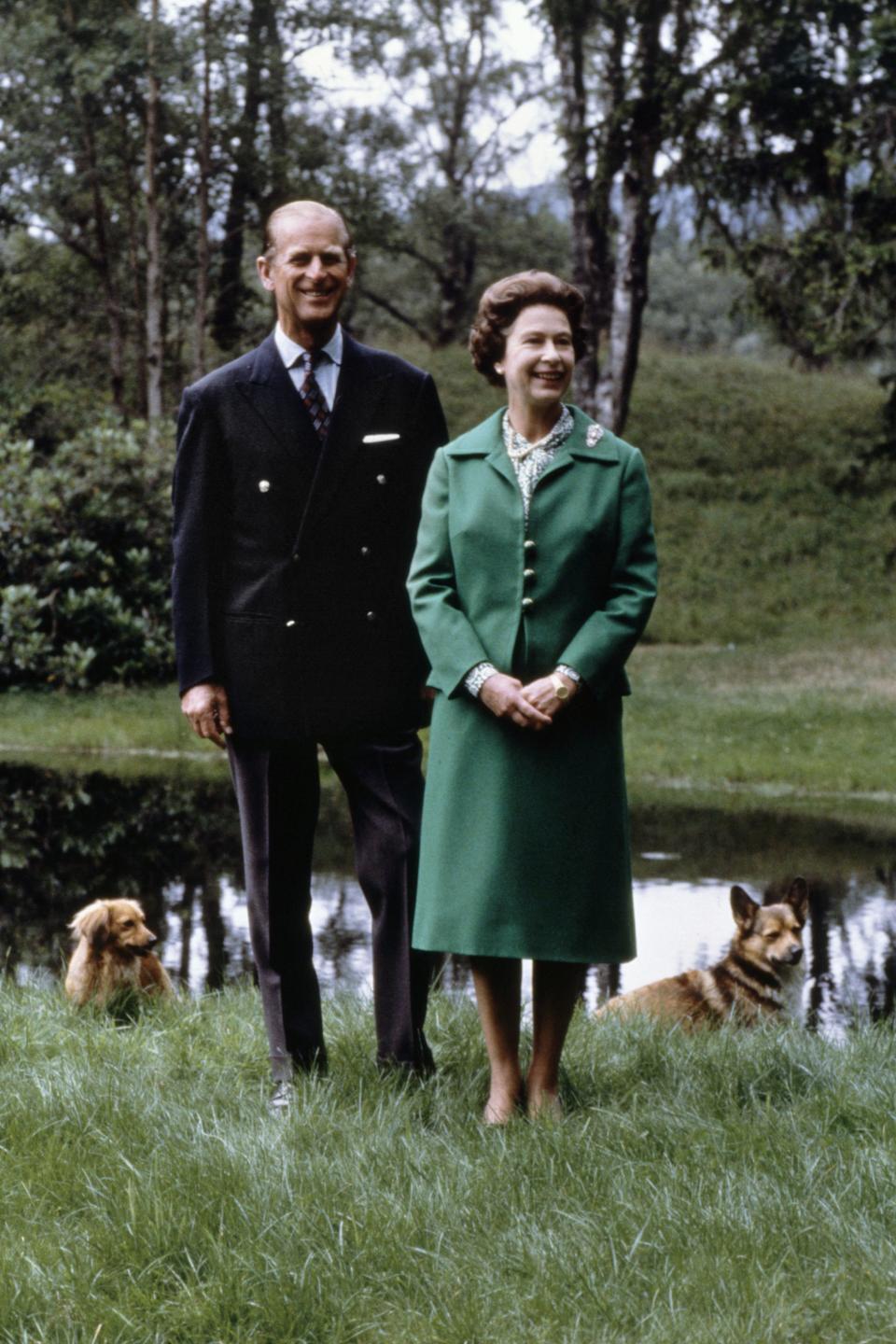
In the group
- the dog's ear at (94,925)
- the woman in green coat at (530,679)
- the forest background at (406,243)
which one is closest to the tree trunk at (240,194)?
the forest background at (406,243)

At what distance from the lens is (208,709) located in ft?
15.8

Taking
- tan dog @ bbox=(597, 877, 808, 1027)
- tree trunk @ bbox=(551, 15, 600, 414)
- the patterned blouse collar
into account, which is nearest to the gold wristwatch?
the patterned blouse collar

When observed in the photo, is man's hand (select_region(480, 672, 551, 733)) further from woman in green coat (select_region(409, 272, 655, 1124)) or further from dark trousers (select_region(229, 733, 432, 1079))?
dark trousers (select_region(229, 733, 432, 1079))

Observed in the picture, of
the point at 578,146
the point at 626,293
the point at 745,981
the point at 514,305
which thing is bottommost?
the point at 745,981

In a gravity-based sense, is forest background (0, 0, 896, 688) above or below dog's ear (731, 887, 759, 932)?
above

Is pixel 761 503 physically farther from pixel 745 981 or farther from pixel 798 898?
pixel 745 981

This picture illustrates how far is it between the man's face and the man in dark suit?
0.04ft

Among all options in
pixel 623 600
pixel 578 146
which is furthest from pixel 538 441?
pixel 578 146

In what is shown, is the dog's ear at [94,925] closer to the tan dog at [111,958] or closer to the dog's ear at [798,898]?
the tan dog at [111,958]

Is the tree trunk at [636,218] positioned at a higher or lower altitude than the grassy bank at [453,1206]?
higher

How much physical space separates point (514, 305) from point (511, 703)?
102 cm

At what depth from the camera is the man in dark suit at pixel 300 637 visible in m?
4.77

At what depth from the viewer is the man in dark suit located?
4773 mm

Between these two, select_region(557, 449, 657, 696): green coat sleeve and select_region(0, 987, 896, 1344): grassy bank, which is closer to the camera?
select_region(0, 987, 896, 1344): grassy bank
